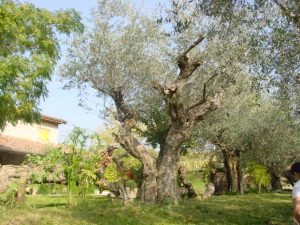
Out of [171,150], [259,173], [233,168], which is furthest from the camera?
[259,173]

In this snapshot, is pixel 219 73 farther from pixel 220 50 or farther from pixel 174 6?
pixel 174 6

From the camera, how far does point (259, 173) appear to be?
30297 millimetres

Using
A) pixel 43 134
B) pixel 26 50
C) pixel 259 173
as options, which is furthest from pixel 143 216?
pixel 43 134

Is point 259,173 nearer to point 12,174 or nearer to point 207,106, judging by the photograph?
point 207,106

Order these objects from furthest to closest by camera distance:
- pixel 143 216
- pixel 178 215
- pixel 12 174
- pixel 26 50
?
pixel 26 50
pixel 12 174
pixel 178 215
pixel 143 216

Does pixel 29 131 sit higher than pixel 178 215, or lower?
higher

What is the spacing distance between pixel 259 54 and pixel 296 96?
327cm

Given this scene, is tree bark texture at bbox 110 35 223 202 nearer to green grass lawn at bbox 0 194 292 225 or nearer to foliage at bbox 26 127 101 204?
green grass lawn at bbox 0 194 292 225

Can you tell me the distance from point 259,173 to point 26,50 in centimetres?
1808

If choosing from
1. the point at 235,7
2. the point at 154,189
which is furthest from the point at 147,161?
the point at 235,7

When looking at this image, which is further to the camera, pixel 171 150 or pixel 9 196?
pixel 171 150

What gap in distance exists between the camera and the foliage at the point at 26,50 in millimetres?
19953

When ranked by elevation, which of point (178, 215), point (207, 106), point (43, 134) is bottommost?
point (178, 215)

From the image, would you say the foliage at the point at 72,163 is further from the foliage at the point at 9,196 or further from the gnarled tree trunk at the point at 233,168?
the gnarled tree trunk at the point at 233,168
